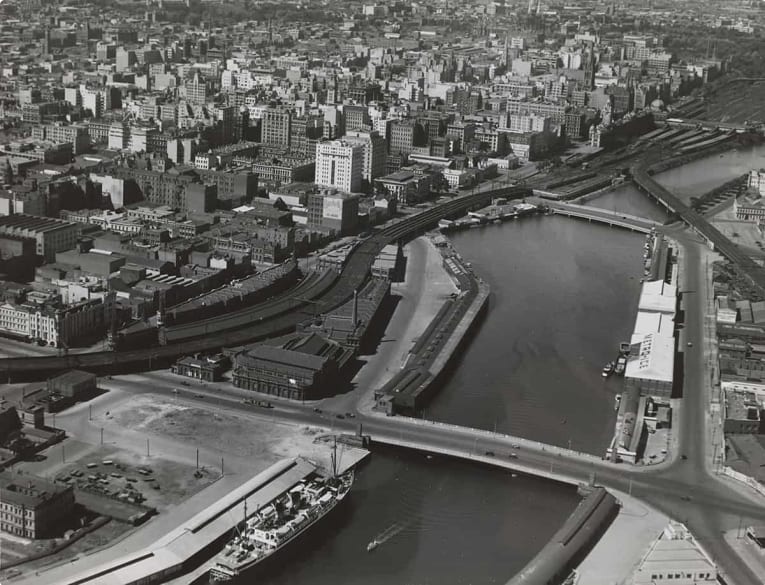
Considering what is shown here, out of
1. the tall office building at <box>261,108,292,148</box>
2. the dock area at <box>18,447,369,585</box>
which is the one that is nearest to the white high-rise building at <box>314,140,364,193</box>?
the tall office building at <box>261,108,292,148</box>

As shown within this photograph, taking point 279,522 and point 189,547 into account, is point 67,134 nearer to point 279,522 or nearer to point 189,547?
point 279,522

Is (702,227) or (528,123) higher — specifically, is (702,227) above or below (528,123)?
below

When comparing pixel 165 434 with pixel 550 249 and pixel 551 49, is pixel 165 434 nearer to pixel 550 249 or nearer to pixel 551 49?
pixel 550 249

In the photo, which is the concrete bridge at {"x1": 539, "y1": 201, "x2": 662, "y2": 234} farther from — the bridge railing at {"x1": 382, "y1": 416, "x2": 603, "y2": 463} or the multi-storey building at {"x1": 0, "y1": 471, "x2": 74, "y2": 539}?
the multi-storey building at {"x1": 0, "y1": 471, "x2": 74, "y2": 539}

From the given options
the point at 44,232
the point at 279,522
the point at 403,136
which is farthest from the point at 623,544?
the point at 403,136

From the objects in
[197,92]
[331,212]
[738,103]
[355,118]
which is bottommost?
[331,212]

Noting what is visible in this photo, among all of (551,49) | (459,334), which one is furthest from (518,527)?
(551,49)
